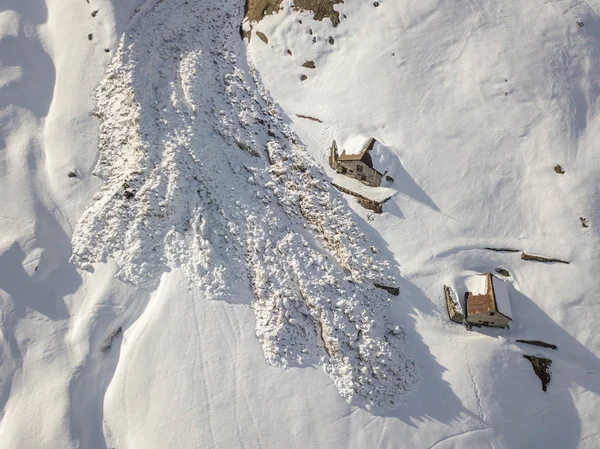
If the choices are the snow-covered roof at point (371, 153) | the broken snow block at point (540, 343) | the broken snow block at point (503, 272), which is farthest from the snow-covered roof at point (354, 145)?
the broken snow block at point (540, 343)

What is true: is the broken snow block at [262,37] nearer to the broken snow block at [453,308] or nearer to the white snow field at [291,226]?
the white snow field at [291,226]

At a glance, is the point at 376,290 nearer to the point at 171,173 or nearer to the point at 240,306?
the point at 240,306

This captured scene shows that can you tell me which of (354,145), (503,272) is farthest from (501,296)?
(354,145)

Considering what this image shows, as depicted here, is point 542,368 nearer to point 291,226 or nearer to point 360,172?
point 360,172

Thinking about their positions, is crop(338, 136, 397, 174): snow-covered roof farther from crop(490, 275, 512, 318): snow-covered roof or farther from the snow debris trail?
crop(490, 275, 512, 318): snow-covered roof

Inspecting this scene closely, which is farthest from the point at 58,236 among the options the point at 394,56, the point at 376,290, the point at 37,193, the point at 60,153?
the point at 394,56

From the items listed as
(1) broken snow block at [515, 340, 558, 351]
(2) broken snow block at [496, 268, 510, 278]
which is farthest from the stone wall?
(1) broken snow block at [515, 340, 558, 351]

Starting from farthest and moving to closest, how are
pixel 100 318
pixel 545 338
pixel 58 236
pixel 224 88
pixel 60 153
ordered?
pixel 224 88 < pixel 60 153 < pixel 58 236 < pixel 100 318 < pixel 545 338
